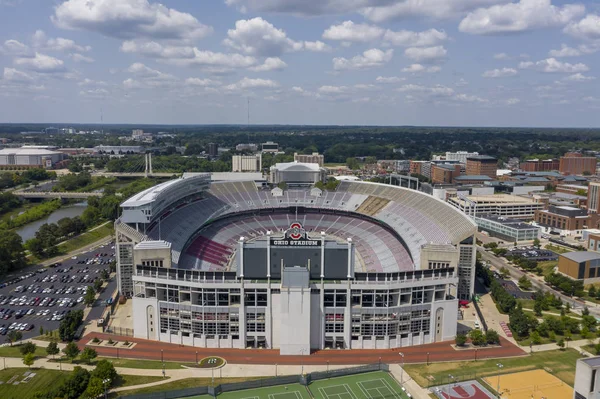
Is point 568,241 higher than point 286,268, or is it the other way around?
point 286,268

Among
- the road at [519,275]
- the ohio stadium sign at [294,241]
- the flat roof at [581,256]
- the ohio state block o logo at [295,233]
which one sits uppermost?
the ohio state block o logo at [295,233]

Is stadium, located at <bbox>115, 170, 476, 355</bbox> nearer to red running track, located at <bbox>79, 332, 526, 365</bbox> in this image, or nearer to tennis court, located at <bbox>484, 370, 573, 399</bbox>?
red running track, located at <bbox>79, 332, 526, 365</bbox>

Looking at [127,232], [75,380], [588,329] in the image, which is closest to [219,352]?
[75,380]

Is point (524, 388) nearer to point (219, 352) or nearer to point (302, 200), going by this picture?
point (219, 352)

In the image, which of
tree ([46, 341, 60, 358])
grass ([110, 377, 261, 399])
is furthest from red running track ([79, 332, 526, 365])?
grass ([110, 377, 261, 399])

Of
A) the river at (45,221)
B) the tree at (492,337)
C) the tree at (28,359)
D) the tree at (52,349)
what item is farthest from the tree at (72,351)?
the river at (45,221)

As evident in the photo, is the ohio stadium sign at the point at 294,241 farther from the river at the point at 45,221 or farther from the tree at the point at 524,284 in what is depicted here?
the river at the point at 45,221
